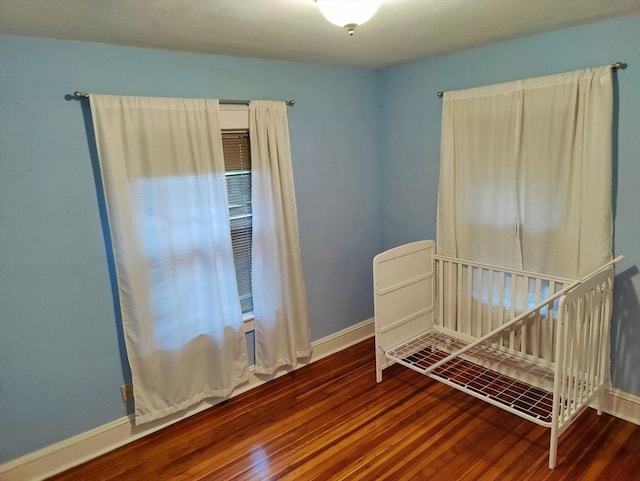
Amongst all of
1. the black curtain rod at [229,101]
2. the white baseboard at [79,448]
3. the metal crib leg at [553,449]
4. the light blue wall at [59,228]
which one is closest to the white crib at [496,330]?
the metal crib leg at [553,449]

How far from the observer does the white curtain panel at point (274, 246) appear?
2760mm

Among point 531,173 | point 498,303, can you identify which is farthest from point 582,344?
point 531,173

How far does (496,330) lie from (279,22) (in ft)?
6.60

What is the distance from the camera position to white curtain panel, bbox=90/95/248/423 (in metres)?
2.25

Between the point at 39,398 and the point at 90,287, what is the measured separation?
63 centimetres

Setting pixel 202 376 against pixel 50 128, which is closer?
pixel 50 128

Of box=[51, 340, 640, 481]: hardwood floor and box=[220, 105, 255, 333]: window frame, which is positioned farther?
box=[220, 105, 255, 333]: window frame

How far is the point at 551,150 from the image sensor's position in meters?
2.47

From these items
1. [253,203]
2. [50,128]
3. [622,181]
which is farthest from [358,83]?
[50,128]

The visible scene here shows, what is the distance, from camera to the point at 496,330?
2359 mm

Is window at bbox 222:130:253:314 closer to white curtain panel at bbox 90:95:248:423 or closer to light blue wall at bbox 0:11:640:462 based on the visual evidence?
white curtain panel at bbox 90:95:248:423

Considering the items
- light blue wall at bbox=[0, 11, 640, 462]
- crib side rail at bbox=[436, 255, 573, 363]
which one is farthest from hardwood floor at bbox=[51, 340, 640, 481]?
crib side rail at bbox=[436, 255, 573, 363]

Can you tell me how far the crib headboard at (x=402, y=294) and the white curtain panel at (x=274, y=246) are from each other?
60 cm

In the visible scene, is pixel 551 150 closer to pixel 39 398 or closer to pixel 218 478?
pixel 218 478
